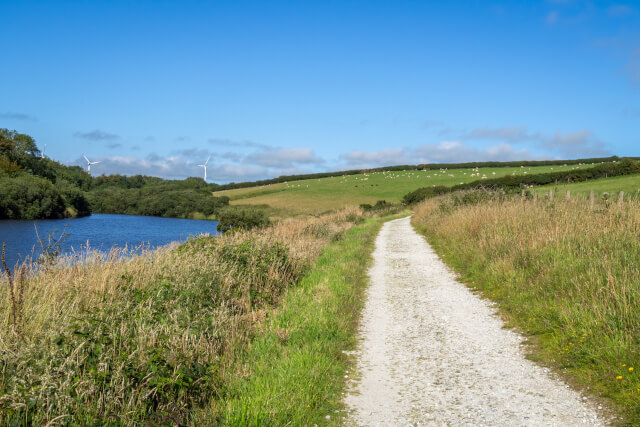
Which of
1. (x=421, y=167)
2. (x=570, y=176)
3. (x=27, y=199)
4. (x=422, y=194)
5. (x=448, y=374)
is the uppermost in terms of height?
(x=421, y=167)

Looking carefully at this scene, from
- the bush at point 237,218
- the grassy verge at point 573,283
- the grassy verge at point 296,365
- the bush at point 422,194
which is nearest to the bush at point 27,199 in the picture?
the bush at point 237,218

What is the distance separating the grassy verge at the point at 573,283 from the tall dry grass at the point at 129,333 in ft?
14.8

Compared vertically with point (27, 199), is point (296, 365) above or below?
below

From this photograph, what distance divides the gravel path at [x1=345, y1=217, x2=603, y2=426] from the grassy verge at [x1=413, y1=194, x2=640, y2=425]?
396mm

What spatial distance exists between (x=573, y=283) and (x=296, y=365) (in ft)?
16.4

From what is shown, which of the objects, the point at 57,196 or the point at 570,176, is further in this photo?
the point at 57,196

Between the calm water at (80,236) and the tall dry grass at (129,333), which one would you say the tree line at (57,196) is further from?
the tall dry grass at (129,333)

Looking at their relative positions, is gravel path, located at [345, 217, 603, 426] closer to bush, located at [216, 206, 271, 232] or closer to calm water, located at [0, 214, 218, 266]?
calm water, located at [0, 214, 218, 266]

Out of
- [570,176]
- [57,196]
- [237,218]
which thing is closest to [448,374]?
[237,218]

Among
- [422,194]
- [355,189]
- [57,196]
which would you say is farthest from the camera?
[355,189]

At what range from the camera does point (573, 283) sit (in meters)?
7.18

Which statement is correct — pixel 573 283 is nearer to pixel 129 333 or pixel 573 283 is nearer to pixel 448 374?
pixel 448 374

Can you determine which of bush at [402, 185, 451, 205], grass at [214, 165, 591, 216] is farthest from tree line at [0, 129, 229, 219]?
bush at [402, 185, 451, 205]

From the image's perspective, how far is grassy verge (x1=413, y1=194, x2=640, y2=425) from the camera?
5.04 m
